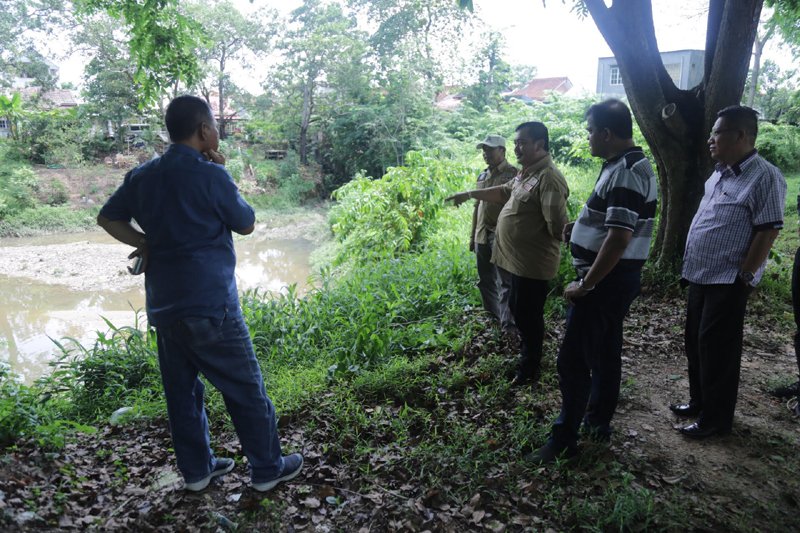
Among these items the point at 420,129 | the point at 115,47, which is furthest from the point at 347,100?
the point at 115,47

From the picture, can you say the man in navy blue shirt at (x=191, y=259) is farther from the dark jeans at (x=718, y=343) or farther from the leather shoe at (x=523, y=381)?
the dark jeans at (x=718, y=343)

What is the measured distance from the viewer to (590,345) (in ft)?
9.00

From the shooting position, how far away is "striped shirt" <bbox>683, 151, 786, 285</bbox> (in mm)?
2721

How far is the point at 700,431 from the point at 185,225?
116 inches

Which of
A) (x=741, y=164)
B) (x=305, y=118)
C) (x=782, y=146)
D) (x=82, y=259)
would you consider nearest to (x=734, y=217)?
(x=741, y=164)

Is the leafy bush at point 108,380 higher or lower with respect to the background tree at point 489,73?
lower

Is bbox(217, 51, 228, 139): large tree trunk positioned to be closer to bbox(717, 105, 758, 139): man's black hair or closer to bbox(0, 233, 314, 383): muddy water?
bbox(0, 233, 314, 383): muddy water

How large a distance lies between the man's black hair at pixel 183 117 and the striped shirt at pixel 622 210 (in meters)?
1.90

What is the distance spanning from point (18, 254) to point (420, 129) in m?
14.0

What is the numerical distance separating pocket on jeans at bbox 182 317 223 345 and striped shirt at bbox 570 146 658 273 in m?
1.80

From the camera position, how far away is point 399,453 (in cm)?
308

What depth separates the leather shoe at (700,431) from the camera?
3.04 meters

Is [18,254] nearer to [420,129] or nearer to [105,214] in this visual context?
[420,129]

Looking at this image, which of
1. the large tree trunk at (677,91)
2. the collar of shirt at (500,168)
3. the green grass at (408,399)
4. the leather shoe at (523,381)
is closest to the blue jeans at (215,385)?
Result: the green grass at (408,399)
